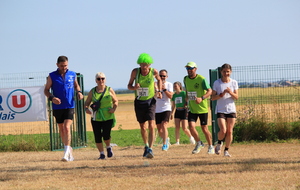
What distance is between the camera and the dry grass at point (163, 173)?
287 inches

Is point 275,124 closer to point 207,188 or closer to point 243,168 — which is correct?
point 243,168

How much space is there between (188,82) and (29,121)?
210 inches

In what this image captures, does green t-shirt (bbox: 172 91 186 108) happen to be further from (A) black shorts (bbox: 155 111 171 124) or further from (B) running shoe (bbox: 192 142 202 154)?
(B) running shoe (bbox: 192 142 202 154)

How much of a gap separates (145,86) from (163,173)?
2.86m

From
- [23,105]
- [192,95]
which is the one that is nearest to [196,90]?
[192,95]

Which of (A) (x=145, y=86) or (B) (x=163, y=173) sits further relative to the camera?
(A) (x=145, y=86)

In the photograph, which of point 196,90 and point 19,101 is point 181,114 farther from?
point 19,101

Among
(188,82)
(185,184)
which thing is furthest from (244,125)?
(185,184)

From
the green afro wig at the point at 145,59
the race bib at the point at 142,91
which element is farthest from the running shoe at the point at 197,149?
the green afro wig at the point at 145,59

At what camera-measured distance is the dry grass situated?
729 centimetres

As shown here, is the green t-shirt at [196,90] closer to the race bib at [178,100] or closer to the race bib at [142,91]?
the race bib at [142,91]

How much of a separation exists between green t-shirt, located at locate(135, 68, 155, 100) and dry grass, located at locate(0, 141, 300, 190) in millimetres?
1302

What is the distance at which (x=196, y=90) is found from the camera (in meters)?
11.5

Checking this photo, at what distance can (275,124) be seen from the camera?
47.8 feet
